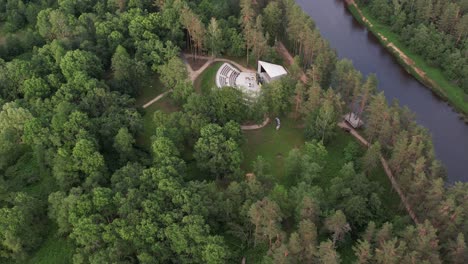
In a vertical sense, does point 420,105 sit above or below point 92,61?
below

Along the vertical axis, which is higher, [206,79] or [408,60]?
[408,60]

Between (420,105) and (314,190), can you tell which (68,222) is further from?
(420,105)

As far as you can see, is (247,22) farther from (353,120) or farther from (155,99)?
(353,120)

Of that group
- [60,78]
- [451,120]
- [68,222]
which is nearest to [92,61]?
[60,78]

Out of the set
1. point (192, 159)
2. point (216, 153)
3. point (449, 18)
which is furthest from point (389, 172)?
point (449, 18)

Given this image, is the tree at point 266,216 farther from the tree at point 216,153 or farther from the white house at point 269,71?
the white house at point 269,71

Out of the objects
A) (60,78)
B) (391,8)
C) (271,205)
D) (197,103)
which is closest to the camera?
(271,205)

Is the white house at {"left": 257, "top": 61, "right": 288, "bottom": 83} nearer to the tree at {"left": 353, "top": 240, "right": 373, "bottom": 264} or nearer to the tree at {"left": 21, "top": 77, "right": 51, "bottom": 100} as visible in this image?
the tree at {"left": 21, "top": 77, "right": 51, "bottom": 100}
